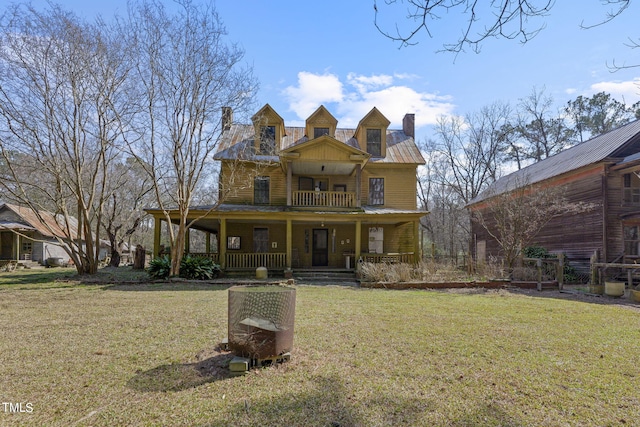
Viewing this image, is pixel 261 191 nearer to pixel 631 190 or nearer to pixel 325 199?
pixel 325 199

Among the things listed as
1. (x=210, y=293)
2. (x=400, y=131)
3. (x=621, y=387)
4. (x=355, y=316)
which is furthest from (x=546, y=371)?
(x=400, y=131)

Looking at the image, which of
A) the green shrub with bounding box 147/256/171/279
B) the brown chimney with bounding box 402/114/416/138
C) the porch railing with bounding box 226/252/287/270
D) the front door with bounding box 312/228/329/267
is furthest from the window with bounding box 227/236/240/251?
the brown chimney with bounding box 402/114/416/138

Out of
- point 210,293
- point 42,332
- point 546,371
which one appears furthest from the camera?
point 210,293

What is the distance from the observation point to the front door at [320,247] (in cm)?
1841

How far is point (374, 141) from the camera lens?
1939 cm

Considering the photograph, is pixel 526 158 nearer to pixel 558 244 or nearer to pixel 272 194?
pixel 558 244

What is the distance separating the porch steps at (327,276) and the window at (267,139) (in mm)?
6709

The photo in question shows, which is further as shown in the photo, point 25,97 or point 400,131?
point 400,131

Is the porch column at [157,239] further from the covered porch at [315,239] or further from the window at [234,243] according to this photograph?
the window at [234,243]

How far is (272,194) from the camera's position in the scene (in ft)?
59.9

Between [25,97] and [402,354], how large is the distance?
54.2 feet

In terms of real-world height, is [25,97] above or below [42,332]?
above

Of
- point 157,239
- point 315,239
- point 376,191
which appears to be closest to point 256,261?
point 315,239

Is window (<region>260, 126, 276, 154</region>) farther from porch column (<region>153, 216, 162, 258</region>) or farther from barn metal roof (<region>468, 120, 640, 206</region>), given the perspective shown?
barn metal roof (<region>468, 120, 640, 206</region>)
